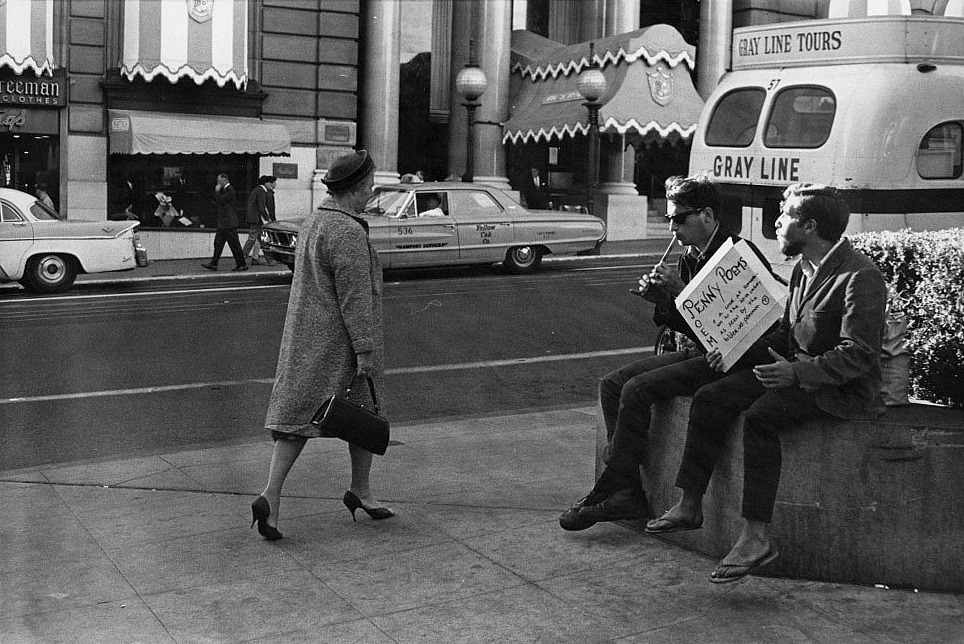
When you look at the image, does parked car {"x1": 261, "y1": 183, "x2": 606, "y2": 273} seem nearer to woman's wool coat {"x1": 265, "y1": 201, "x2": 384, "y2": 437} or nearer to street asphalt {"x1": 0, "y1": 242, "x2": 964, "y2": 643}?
street asphalt {"x1": 0, "y1": 242, "x2": 964, "y2": 643}

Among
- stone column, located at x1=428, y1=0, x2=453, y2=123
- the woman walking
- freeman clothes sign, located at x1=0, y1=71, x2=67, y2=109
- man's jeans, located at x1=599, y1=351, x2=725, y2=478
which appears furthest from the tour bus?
stone column, located at x1=428, y1=0, x2=453, y2=123

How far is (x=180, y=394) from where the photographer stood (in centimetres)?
1044

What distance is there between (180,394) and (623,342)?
5060mm

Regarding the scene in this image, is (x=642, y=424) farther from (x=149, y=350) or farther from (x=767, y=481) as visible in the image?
(x=149, y=350)

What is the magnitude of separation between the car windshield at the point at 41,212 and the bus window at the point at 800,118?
10.8 meters

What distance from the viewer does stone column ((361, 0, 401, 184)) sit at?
27812mm

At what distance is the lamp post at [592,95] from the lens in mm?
25719

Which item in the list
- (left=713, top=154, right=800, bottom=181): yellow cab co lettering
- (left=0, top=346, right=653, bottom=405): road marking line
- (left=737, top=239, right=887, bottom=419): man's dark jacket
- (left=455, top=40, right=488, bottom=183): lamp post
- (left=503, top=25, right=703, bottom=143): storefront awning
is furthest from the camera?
(left=503, top=25, right=703, bottom=143): storefront awning

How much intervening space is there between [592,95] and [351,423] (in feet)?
68.1

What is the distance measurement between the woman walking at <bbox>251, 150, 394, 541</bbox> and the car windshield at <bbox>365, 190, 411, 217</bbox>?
13943mm

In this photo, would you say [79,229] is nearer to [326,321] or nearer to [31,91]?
[31,91]

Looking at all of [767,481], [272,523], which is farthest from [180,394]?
[767,481]

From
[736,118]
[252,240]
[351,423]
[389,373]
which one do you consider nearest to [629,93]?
[252,240]

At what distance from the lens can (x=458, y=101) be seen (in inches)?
1197
